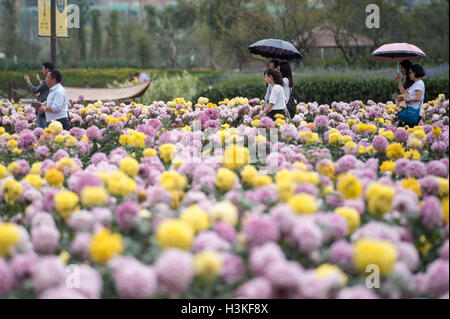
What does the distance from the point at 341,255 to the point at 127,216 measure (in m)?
0.70

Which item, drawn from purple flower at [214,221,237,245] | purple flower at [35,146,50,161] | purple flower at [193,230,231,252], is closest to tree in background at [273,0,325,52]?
purple flower at [35,146,50,161]

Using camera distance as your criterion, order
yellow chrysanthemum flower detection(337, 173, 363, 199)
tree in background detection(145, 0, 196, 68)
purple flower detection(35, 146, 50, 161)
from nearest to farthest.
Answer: yellow chrysanthemum flower detection(337, 173, 363, 199) < purple flower detection(35, 146, 50, 161) < tree in background detection(145, 0, 196, 68)

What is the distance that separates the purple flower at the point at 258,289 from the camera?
143 cm

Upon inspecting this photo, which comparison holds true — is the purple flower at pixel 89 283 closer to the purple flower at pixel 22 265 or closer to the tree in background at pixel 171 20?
the purple flower at pixel 22 265

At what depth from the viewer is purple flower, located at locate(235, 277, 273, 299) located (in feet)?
4.70

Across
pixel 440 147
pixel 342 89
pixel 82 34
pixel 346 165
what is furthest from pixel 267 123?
pixel 82 34

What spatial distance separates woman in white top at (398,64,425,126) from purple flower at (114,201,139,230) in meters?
4.85

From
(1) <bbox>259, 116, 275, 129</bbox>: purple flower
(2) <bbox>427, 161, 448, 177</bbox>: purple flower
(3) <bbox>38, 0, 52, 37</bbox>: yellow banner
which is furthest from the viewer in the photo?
(3) <bbox>38, 0, 52, 37</bbox>: yellow banner

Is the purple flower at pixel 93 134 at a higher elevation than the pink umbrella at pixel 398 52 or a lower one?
lower

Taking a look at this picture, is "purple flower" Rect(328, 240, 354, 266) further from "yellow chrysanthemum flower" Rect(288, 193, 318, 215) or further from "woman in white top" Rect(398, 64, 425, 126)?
"woman in white top" Rect(398, 64, 425, 126)

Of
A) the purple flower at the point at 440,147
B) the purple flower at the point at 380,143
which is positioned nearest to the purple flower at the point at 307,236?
the purple flower at the point at 380,143

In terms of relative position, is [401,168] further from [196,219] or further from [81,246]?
[81,246]

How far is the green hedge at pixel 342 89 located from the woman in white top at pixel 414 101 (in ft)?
14.5

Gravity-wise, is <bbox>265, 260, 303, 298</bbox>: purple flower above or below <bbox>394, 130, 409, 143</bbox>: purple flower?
below
